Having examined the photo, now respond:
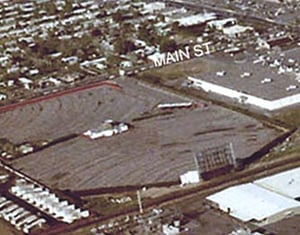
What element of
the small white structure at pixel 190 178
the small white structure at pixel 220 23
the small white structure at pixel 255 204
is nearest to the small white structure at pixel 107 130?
the small white structure at pixel 190 178

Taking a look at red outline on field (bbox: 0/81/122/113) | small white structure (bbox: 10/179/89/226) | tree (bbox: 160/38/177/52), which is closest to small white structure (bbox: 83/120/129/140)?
small white structure (bbox: 10/179/89/226)

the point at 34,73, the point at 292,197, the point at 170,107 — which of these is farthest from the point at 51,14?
the point at 292,197

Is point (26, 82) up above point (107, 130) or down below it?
below

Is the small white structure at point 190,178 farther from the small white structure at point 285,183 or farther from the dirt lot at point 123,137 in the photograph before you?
the small white structure at point 285,183

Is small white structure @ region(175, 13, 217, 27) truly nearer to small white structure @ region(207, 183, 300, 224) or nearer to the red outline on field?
the red outline on field

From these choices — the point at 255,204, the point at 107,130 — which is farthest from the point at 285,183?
the point at 107,130

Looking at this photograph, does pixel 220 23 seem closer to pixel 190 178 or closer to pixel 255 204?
pixel 190 178
